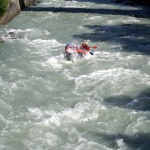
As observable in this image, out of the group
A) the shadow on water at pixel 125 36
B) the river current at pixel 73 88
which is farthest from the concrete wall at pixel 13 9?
the shadow on water at pixel 125 36

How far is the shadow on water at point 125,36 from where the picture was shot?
2400 centimetres

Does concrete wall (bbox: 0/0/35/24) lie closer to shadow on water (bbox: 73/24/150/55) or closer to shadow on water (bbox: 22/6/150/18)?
shadow on water (bbox: 22/6/150/18)

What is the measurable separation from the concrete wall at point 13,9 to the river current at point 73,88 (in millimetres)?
571

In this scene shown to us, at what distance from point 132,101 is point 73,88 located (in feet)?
9.86

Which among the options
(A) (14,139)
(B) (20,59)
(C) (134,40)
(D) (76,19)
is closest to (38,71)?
(B) (20,59)

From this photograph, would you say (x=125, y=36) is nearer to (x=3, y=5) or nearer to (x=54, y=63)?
(x=54, y=63)

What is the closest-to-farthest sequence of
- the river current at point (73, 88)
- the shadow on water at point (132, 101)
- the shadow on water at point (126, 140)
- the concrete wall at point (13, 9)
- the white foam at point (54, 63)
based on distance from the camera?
the shadow on water at point (126, 140) < the river current at point (73, 88) < the shadow on water at point (132, 101) < the white foam at point (54, 63) < the concrete wall at point (13, 9)

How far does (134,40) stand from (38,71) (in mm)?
9012

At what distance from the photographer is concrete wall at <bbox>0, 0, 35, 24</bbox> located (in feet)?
94.4

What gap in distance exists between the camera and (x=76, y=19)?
3119 centimetres

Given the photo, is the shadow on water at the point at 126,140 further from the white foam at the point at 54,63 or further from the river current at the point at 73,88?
the white foam at the point at 54,63

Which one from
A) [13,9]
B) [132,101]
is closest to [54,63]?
[132,101]

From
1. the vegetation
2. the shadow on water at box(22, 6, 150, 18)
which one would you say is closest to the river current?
the vegetation

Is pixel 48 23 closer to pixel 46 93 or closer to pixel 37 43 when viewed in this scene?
pixel 37 43
